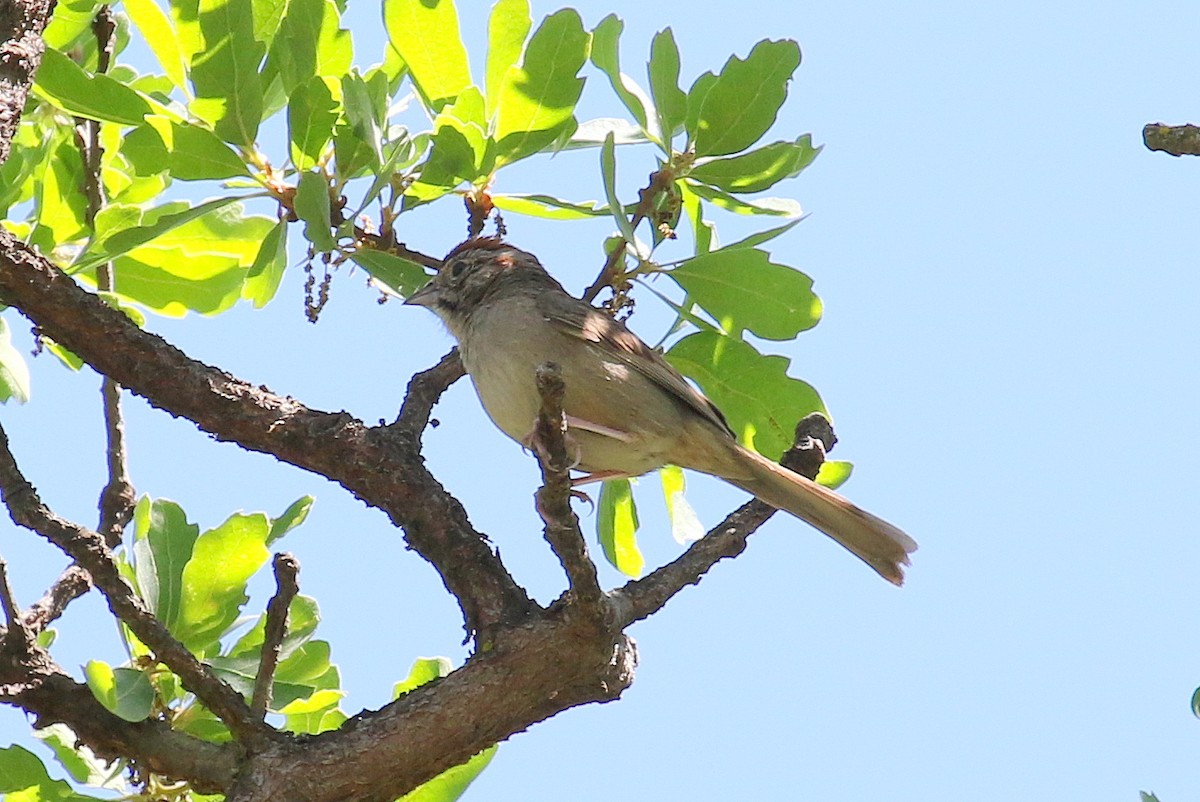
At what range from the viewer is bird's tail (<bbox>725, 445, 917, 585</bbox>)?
495cm

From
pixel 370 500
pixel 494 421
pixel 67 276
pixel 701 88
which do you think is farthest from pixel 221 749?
pixel 701 88

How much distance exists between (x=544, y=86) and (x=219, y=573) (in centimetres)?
172

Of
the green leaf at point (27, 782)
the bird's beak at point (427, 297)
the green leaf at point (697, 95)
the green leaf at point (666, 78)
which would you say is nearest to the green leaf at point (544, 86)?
the green leaf at point (666, 78)

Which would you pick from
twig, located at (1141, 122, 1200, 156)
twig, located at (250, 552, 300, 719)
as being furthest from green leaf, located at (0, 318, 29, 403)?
twig, located at (1141, 122, 1200, 156)

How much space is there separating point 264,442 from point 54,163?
154 cm

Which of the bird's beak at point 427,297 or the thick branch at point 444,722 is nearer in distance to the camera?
the thick branch at point 444,722

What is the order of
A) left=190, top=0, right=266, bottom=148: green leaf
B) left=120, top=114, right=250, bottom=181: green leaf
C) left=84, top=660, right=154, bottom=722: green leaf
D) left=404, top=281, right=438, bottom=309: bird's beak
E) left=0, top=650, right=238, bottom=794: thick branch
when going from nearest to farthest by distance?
left=84, top=660, right=154, bottom=722: green leaf < left=0, top=650, right=238, bottom=794: thick branch < left=190, top=0, right=266, bottom=148: green leaf < left=120, top=114, right=250, bottom=181: green leaf < left=404, top=281, right=438, bottom=309: bird's beak

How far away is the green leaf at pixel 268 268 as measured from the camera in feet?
14.0

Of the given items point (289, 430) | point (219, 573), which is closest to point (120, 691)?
point (219, 573)

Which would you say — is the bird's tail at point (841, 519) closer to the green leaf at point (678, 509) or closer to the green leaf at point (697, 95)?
the green leaf at point (678, 509)

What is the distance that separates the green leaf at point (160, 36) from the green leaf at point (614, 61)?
1.30 meters

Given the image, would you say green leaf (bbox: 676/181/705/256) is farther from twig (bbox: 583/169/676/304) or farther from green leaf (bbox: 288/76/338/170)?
green leaf (bbox: 288/76/338/170)

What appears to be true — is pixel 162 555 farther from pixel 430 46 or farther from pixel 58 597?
pixel 430 46

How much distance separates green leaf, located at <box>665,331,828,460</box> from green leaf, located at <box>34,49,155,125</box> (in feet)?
6.09
